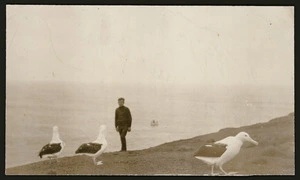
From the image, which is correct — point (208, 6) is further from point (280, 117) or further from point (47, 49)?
point (47, 49)

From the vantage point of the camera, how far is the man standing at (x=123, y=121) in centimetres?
416

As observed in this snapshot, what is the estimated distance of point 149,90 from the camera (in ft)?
13.9

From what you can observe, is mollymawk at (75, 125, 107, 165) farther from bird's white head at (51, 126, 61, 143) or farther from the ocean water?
bird's white head at (51, 126, 61, 143)

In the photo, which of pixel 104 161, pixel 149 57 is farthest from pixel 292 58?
pixel 104 161

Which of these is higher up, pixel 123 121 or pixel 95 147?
pixel 123 121

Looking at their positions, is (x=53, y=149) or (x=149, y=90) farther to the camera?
(x=149, y=90)

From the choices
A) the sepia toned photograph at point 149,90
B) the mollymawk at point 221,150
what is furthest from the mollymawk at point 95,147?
the mollymawk at point 221,150

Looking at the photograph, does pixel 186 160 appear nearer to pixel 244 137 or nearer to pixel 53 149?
pixel 244 137

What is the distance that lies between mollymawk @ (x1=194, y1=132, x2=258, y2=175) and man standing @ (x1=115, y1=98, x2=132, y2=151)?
0.60 m

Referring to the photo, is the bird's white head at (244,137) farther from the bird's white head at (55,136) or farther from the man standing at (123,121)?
the bird's white head at (55,136)

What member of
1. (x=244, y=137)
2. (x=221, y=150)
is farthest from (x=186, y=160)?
(x=244, y=137)

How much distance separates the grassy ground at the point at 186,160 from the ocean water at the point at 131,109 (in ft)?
0.18

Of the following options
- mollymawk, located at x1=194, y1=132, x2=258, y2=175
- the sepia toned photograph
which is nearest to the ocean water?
the sepia toned photograph

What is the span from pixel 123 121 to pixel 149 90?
0.34 meters
